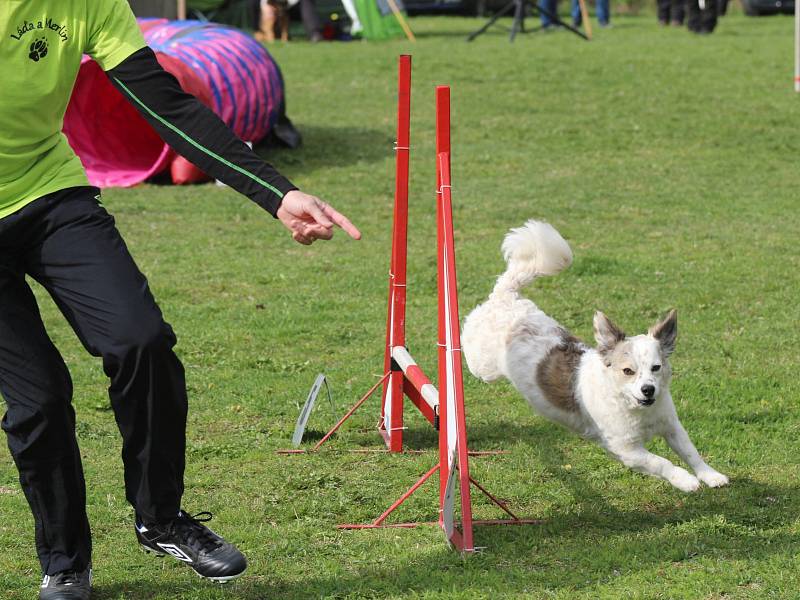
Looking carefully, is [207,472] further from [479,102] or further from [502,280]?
[479,102]

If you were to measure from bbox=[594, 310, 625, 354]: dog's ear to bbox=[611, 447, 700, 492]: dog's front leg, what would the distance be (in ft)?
1.42

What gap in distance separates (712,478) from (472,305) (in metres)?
3.28

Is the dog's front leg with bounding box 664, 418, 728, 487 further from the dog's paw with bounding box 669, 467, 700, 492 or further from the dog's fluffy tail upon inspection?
the dog's fluffy tail

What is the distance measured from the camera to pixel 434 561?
4238 millimetres

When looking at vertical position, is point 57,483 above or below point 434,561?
above

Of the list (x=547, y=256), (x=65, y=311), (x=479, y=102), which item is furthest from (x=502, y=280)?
(x=479, y=102)

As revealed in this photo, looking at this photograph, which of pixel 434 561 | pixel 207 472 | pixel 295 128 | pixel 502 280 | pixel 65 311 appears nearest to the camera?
pixel 65 311

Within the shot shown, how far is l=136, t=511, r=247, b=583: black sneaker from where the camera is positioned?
369cm

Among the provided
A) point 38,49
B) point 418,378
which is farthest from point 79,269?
point 418,378

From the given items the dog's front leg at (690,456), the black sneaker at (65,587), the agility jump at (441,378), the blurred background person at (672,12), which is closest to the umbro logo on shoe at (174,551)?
the black sneaker at (65,587)

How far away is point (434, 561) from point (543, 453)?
1403 mm

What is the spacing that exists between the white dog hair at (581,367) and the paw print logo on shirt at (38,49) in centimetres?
253

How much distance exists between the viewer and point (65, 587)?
3.66 m

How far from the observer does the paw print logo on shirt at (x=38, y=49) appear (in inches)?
135
